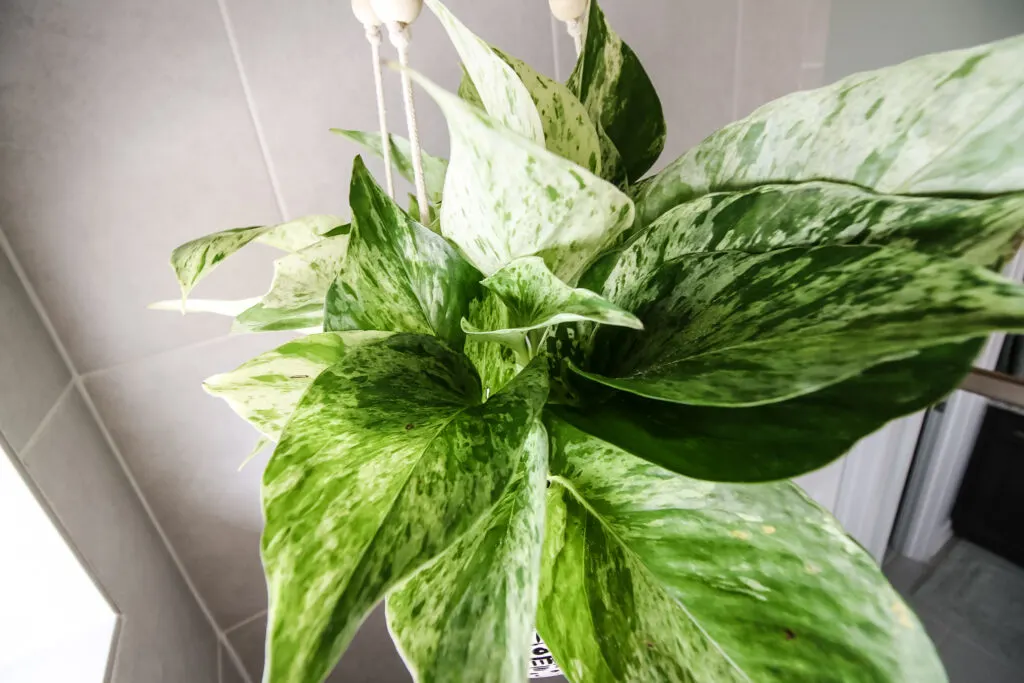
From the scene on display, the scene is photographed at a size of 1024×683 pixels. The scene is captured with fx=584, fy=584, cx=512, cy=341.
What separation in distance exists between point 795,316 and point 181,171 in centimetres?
44

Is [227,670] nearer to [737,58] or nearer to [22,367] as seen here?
[22,367]

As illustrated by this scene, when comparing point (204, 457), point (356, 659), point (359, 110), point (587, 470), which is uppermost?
point (359, 110)

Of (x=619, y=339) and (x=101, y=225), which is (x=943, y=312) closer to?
(x=619, y=339)

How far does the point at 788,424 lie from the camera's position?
17 cm

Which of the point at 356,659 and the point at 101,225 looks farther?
the point at 356,659

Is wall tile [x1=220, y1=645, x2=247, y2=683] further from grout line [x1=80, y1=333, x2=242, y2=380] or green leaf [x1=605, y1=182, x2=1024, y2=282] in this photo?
green leaf [x1=605, y1=182, x2=1024, y2=282]

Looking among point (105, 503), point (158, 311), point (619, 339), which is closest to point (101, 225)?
point (158, 311)

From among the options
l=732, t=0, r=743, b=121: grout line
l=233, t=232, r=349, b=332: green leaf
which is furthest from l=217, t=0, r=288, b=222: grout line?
l=732, t=0, r=743, b=121: grout line

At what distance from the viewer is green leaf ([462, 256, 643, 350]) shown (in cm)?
18

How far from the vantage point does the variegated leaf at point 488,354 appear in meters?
0.26

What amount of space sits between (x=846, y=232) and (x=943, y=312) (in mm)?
63

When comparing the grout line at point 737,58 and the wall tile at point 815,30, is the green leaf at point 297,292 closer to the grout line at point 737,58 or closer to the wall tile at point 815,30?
the grout line at point 737,58

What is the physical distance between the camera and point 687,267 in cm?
21

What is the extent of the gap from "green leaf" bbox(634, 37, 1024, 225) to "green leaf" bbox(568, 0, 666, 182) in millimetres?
94
